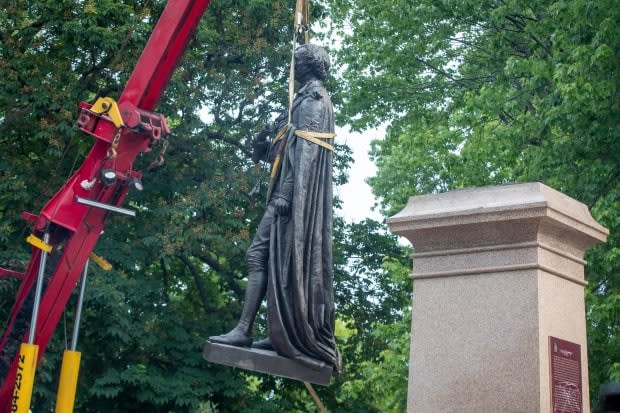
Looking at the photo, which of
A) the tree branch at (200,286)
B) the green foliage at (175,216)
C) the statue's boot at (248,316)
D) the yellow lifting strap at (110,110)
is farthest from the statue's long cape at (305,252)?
the tree branch at (200,286)

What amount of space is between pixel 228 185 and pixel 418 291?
12046 mm

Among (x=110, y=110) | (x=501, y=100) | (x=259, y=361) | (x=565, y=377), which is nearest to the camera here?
(x=565, y=377)

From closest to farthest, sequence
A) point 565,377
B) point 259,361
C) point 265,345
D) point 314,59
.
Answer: point 565,377 < point 259,361 < point 265,345 < point 314,59

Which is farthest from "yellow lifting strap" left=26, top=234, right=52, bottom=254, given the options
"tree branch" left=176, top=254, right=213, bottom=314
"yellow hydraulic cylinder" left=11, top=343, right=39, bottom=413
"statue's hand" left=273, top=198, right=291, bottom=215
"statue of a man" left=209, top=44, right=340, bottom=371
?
"tree branch" left=176, top=254, right=213, bottom=314

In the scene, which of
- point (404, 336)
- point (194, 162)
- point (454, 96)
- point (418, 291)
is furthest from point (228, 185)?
point (418, 291)

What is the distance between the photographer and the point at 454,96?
21.2 metres

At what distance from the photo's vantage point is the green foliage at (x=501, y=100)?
13.4 metres

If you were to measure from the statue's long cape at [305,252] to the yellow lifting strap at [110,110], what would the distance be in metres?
4.09

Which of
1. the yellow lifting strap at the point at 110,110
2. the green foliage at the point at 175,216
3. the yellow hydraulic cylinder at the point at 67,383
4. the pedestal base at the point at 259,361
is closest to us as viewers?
the pedestal base at the point at 259,361

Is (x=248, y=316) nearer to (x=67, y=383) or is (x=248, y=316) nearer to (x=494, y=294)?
(x=494, y=294)

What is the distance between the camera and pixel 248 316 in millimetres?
7281

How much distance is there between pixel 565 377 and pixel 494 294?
0.60m

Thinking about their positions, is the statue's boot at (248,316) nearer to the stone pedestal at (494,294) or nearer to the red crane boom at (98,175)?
the stone pedestal at (494,294)

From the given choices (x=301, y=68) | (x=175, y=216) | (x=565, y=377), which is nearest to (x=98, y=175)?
(x=301, y=68)
